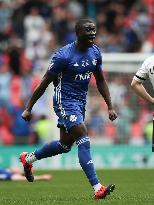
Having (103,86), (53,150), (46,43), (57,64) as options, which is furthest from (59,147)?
(46,43)

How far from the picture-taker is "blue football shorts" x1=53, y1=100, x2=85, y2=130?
36.4ft

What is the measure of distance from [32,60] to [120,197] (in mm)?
13202

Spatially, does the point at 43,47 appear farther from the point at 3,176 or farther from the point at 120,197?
the point at 120,197

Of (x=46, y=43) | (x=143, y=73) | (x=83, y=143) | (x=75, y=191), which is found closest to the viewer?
(x=83, y=143)

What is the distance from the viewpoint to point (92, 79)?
2158 centimetres

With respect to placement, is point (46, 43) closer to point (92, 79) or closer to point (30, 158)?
point (92, 79)

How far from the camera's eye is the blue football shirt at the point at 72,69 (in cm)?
1109

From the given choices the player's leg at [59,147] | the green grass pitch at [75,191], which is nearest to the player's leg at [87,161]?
the green grass pitch at [75,191]

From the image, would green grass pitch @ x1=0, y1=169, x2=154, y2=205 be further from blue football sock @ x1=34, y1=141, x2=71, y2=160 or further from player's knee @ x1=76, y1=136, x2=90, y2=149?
player's knee @ x1=76, y1=136, x2=90, y2=149

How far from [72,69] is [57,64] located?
0.22 m

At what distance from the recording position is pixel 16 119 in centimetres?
2219

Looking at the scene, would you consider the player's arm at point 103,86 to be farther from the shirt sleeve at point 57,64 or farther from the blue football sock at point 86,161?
the blue football sock at point 86,161

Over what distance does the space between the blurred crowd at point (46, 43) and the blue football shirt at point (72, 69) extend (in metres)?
9.80

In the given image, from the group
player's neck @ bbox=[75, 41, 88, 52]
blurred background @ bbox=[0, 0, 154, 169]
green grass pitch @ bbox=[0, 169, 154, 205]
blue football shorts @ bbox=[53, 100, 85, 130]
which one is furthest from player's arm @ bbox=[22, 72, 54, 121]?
blurred background @ bbox=[0, 0, 154, 169]
